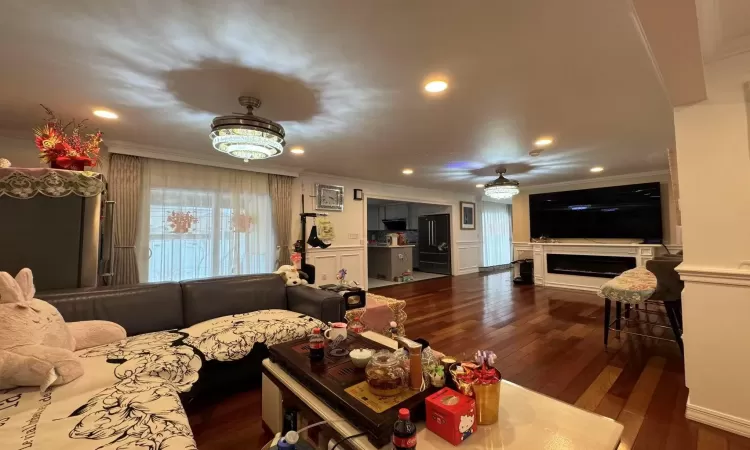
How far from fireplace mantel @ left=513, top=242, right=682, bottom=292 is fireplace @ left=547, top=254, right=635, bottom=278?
7 cm

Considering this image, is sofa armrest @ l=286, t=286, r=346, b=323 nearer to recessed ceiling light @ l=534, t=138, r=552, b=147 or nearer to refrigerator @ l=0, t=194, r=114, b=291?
refrigerator @ l=0, t=194, r=114, b=291

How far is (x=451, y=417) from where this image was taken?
1079 millimetres

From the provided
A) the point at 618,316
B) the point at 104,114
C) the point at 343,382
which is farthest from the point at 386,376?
the point at 618,316

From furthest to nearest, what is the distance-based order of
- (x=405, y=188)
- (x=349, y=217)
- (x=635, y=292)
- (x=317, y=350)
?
(x=405, y=188) → (x=349, y=217) → (x=635, y=292) → (x=317, y=350)

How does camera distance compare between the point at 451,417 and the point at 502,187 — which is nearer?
the point at 451,417

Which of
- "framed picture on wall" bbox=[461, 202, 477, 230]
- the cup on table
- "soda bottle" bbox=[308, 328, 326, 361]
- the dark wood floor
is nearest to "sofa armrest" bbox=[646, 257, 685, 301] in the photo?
the dark wood floor

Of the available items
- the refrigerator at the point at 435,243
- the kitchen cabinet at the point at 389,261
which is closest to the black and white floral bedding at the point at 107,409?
the kitchen cabinet at the point at 389,261

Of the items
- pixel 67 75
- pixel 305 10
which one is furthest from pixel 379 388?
pixel 67 75

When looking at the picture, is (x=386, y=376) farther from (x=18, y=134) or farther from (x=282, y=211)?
(x=18, y=134)

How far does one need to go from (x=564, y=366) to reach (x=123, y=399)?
121 inches

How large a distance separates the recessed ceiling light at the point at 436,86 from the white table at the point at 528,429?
1913 millimetres

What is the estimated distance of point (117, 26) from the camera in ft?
4.83

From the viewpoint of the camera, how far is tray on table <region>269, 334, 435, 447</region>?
1085 mm

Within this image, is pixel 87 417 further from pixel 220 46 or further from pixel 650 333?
pixel 650 333
